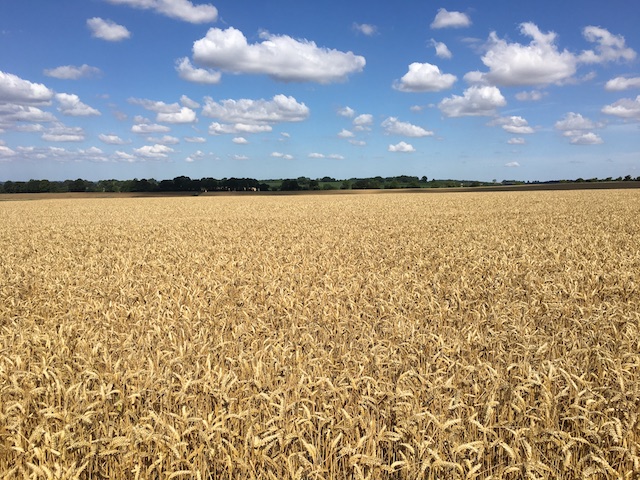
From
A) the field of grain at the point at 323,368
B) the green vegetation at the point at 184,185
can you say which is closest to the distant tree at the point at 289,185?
the green vegetation at the point at 184,185

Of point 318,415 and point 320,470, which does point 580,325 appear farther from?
point 320,470

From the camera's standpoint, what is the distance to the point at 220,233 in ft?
60.7

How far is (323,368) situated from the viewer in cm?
460

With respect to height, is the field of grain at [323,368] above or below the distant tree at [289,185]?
below

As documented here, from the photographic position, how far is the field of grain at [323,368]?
306 centimetres

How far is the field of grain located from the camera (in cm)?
306

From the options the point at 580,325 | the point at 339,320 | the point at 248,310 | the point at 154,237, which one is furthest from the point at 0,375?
the point at 154,237

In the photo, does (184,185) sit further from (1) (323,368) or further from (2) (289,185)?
(1) (323,368)

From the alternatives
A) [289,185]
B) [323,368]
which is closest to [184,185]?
[289,185]

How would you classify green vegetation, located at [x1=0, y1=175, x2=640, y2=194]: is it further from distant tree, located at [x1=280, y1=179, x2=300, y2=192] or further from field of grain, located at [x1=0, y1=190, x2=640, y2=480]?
field of grain, located at [x1=0, y1=190, x2=640, y2=480]

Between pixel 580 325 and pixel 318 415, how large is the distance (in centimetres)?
376

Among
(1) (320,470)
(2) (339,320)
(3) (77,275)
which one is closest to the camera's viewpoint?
(1) (320,470)

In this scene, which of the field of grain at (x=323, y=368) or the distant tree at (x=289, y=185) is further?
the distant tree at (x=289, y=185)

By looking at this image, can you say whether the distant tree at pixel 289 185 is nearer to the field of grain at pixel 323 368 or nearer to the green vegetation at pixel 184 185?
the green vegetation at pixel 184 185
